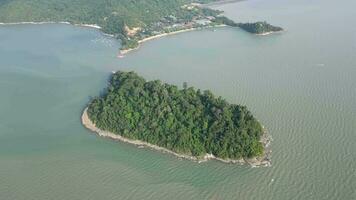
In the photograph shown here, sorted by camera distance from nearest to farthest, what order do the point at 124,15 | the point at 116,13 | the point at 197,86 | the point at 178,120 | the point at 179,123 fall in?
the point at 179,123
the point at 178,120
the point at 197,86
the point at 124,15
the point at 116,13

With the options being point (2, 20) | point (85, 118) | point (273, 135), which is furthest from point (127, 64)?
point (2, 20)

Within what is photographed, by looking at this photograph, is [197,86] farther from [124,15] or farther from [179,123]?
[124,15]

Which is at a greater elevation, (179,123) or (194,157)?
(179,123)

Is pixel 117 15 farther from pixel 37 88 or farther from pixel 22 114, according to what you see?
pixel 22 114

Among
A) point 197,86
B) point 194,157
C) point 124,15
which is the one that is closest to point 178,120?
point 194,157

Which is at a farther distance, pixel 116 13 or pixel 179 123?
pixel 116 13

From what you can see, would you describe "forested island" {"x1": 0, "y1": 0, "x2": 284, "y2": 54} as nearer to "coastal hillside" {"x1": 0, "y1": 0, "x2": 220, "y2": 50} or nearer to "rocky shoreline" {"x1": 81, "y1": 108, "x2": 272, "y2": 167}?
"coastal hillside" {"x1": 0, "y1": 0, "x2": 220, "y2": 50}

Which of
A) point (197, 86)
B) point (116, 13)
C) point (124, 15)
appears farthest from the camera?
point (116, 13)
